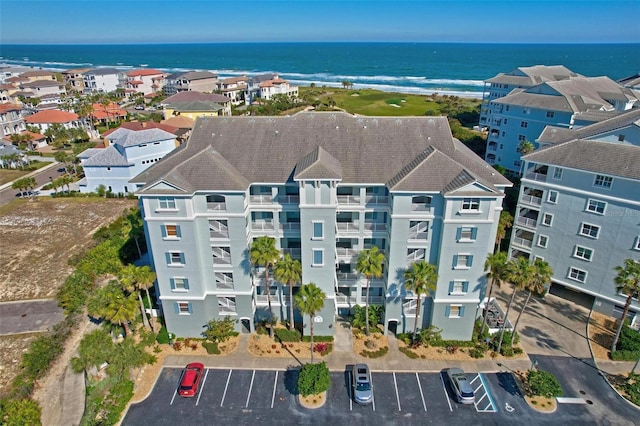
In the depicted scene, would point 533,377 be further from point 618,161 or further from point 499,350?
point 618,161

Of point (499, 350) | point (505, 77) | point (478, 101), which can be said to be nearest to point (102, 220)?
point (499, 350)

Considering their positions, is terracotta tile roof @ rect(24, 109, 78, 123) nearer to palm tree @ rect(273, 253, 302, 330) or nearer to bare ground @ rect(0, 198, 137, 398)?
bare ground @ rect(0, 198, 137, 398)

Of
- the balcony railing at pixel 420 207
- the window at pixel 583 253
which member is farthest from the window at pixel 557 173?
the balcony railing at pixel 420 207

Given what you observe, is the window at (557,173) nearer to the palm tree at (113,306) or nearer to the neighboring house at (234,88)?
the palm tree at (113,306)

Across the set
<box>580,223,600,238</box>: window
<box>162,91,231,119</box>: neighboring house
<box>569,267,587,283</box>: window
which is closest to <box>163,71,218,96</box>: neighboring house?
<box>162,91,231,119</box>: neighboring house

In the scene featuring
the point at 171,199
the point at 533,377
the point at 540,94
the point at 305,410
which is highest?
the point at 540,94
